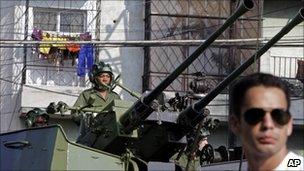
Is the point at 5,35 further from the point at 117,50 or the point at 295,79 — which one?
the point at 295,79

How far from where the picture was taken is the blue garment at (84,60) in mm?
16453

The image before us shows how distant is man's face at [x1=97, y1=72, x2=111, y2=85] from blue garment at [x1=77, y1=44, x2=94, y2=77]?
745 centimetres

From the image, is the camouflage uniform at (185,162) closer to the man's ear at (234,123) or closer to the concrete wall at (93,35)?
the man's ear at (234,123)

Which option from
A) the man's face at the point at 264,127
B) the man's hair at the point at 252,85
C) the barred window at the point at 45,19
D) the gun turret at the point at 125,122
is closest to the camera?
the man's face at the point at 264,127

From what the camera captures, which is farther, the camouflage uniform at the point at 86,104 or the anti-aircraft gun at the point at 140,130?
the camouflage uniform at the point at 86,104

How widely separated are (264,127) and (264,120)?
0.09 feet

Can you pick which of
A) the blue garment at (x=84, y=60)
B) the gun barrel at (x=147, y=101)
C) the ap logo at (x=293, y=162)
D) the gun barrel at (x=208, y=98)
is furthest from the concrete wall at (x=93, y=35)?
the ap logo at (x=293, y=162)

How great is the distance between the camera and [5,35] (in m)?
17.0

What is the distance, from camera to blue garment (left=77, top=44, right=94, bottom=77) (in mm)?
16453

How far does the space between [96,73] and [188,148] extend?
5.23 ft

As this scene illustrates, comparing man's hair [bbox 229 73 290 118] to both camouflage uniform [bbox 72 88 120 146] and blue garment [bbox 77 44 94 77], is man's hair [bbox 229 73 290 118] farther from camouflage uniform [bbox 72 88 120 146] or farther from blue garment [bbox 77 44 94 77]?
blue garment [bbox 77 44 94 77]

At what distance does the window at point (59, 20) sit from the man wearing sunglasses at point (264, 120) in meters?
14.3

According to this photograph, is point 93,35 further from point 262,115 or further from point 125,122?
point 262,115

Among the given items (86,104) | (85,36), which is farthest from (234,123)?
(85,36)
